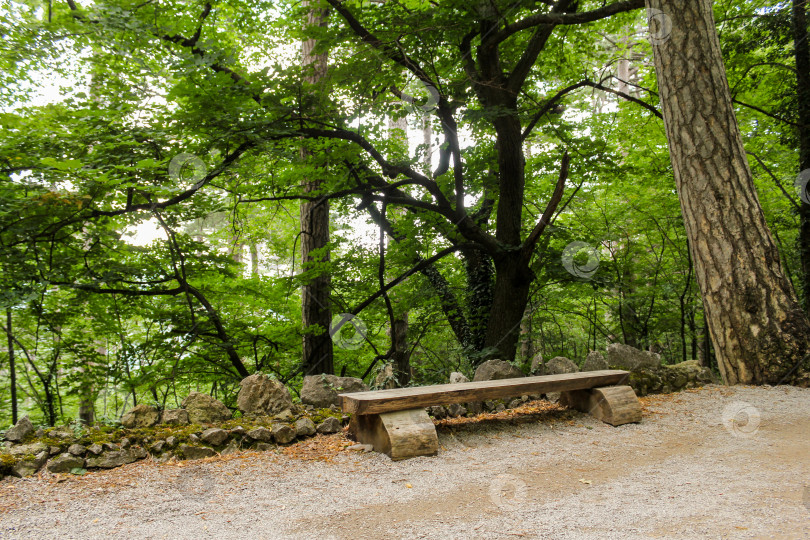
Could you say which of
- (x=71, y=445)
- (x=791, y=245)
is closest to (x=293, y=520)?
(x=71, y=445)

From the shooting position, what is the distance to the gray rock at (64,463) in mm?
2734

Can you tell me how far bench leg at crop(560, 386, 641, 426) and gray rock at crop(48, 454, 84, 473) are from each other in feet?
11.9

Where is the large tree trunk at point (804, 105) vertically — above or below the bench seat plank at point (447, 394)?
above

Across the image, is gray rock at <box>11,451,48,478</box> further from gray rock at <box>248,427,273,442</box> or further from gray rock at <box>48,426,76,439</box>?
gray rock at <box>248,427,273,442</box>

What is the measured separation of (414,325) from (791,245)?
6.91m

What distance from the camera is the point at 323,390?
407 centimetres

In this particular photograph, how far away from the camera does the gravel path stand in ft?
6.53

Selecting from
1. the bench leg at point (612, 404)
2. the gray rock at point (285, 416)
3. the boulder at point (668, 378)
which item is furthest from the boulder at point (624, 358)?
the gray rock at point (285, 416)

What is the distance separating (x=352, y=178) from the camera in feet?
19.1

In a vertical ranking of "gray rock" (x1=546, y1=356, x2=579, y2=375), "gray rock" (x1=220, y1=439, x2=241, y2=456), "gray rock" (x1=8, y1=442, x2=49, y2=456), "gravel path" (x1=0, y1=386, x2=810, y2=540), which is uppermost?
"gray rock" (x1=546, y1=356, x2=579, y2=375)

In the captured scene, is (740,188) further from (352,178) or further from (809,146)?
(352,178)

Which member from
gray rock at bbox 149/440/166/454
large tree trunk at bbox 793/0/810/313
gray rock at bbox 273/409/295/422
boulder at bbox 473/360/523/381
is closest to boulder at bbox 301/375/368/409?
gray rock at bbox 273/409/295/422

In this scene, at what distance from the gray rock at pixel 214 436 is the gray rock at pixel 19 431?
3.56 feet

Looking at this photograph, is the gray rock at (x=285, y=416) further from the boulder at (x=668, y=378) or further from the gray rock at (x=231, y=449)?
the boulder at (x=668, y=378)
